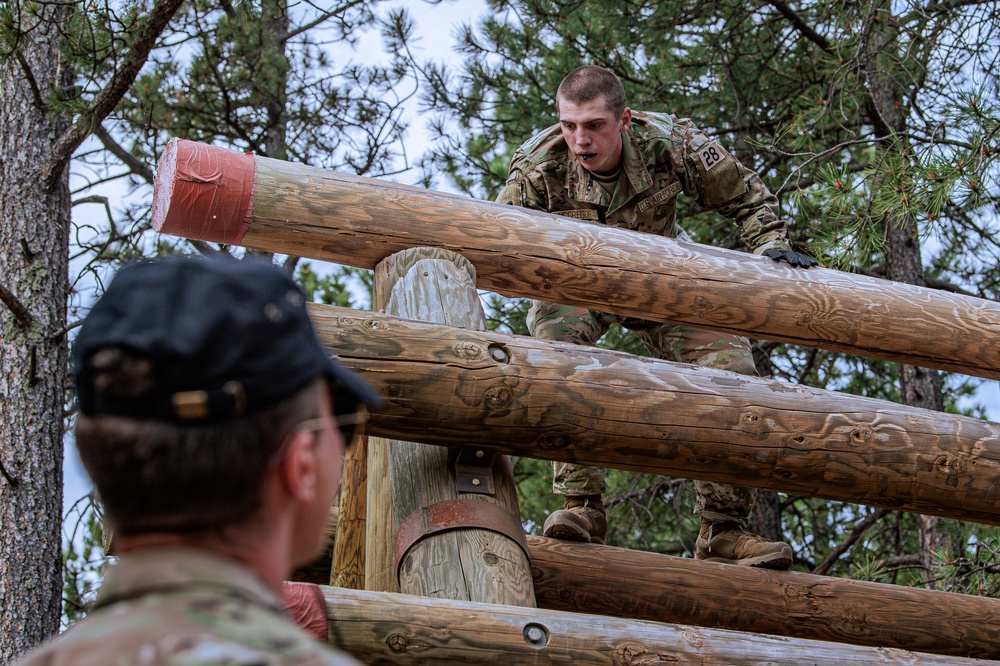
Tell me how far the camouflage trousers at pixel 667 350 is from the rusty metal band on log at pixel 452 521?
129cm

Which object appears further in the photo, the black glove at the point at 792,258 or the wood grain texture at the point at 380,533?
the black glove at the point at 792,258

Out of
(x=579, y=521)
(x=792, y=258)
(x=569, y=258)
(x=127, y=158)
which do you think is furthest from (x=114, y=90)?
(x=792, y=258)

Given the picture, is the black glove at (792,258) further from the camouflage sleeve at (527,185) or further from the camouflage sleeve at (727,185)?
the camouflage sleeve at (527,185)

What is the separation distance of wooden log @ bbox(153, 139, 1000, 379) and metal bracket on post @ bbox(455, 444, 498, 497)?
82 centimetres

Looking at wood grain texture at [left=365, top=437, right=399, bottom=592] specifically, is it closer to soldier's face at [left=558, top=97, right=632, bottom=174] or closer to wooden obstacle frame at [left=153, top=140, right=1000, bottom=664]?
wooden obstacle frame at [left=153, top=140, right=1000, bottom=664]

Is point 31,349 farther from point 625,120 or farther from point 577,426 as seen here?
point 577,426

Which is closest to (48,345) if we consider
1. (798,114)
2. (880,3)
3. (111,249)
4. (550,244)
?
(111,249)

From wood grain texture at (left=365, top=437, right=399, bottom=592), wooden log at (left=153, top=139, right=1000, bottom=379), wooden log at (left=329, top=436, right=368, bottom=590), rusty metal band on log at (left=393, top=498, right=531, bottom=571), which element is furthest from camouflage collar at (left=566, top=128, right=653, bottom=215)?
rusty metal band on log at (left=393, top=498, right=531, bottom=571)

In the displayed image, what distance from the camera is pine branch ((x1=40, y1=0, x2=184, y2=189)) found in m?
5.03

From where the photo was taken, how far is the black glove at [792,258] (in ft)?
12.0

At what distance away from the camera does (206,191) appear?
10.5 ft

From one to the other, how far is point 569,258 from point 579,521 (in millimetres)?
949

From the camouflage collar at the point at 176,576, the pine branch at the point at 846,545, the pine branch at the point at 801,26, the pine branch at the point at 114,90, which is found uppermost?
the pine branch at the point at 801,26

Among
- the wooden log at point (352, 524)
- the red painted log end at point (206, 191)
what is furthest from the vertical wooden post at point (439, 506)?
the red painted log end at point (206, 191)
